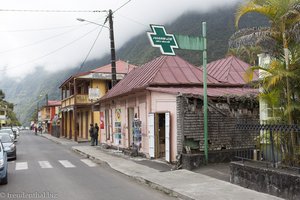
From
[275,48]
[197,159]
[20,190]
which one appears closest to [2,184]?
[20,190]

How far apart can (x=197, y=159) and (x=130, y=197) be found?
492 cm

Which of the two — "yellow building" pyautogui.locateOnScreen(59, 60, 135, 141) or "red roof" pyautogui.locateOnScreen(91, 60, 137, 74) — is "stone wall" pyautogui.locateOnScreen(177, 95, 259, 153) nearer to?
"yellow building" pyautogui.locateOnScreen(59, 60, 135, 141)

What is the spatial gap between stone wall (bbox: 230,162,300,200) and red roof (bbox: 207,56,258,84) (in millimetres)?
11374

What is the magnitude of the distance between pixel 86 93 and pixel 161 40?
98.1ft

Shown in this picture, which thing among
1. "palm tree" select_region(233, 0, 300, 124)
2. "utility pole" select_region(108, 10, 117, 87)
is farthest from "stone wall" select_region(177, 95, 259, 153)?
"utility pole" select_region(108, 10, 117, 87)

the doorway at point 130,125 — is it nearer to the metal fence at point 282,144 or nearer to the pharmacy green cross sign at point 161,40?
the pharmacy green cross sign at point 161,40

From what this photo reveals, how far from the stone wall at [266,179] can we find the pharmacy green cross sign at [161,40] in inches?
179

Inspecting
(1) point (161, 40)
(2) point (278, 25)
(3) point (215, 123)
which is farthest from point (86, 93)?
(2) point (278, 25)

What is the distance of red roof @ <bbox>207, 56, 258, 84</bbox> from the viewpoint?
74.5 ft

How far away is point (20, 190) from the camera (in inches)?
440

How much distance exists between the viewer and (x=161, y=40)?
13547 mm

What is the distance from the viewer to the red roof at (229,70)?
2270 cm

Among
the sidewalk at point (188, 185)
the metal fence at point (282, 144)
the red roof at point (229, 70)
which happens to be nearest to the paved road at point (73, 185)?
the sidewalk at point (188, 185)

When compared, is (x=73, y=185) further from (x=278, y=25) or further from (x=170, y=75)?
(x=170, y=75)
